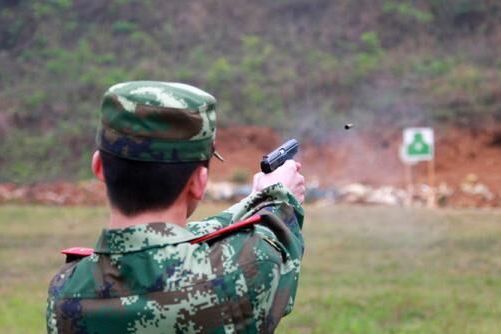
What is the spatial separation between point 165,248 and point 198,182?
12 centimetres

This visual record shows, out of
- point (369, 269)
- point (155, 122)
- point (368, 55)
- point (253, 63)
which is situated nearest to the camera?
point (155, 122)

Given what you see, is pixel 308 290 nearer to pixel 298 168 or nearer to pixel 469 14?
pixel 298 168

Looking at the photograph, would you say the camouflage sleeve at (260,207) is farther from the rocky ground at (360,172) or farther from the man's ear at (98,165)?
the rocky ground at (360,172)

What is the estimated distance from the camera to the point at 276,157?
6.42ft

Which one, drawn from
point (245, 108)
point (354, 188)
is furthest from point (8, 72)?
point (354, 188)

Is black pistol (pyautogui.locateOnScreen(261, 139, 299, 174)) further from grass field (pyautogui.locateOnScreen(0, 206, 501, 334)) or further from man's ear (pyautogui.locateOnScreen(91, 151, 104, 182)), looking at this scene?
grass field (pyautogui.locateOnScreen(0, 206, 501, 334))

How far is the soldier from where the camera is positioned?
5.65 feet

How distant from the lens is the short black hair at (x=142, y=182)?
1.73 metres

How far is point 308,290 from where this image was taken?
8711 millimetres

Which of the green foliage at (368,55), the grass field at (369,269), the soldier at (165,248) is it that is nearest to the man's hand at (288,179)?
the soldier at (165,248)

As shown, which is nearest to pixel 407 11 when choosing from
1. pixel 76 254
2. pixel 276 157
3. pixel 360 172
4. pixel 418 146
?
pixel 360 172

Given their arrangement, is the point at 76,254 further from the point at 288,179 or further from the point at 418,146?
the point at 418,146

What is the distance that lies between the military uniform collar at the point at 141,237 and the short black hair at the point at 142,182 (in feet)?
0.10

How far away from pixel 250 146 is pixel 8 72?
8766mm
